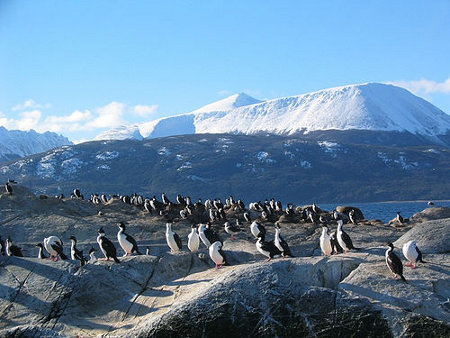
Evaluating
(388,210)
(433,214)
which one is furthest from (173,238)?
(388,210)

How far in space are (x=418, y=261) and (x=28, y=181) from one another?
625ft

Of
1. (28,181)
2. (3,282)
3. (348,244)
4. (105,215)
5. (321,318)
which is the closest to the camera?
(321,318)

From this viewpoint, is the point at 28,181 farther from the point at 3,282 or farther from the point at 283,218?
the point at 3,282

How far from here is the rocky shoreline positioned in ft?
55.2

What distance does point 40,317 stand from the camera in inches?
731

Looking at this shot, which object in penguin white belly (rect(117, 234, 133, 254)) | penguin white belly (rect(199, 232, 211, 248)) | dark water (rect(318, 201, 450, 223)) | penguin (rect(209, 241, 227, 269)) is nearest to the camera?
penguin (rect(209, 241, 227, 269))

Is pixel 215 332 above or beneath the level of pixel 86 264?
beneath

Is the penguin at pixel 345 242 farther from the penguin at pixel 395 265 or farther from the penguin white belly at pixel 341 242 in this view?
the penguin at pixel 395 265

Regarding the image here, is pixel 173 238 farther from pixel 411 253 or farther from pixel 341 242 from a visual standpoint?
pixel 411 253

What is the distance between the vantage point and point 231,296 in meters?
17.3

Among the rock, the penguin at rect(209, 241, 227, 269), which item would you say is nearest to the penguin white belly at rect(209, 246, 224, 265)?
the penguin at rect(209, 241, 227, 269)

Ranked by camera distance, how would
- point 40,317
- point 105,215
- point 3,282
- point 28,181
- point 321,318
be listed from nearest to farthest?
point 321,318
point 40,317
point 3,282
point 105,215
point 28,181

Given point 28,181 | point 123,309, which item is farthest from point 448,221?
point 28,181

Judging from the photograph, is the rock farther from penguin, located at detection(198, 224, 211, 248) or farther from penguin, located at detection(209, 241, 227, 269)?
penguin, located at detection(209, 241, 227, 269)
